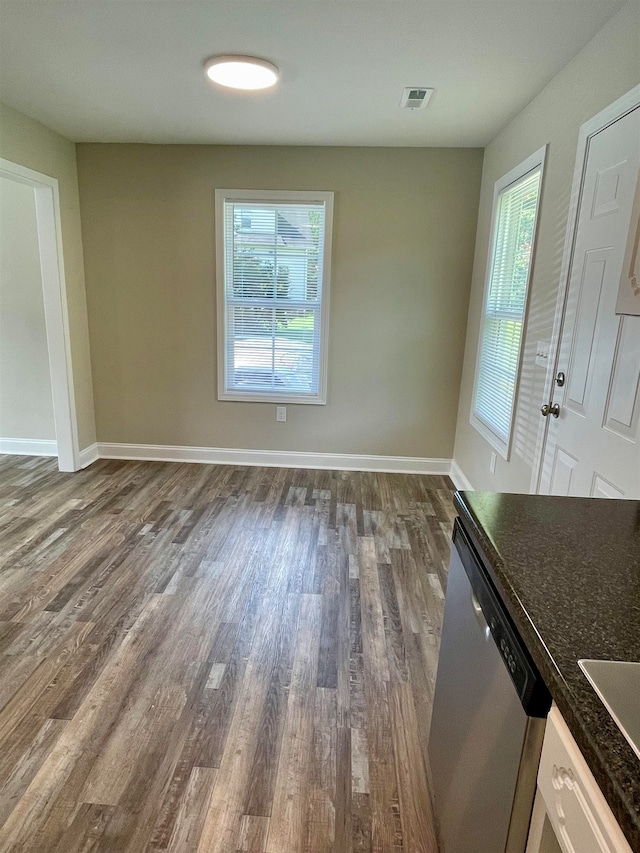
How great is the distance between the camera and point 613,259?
1742mm

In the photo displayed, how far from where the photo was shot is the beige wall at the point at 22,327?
3.74 metres

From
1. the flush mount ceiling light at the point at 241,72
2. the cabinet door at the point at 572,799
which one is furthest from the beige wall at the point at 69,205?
the cabinet door at the point at 572,799

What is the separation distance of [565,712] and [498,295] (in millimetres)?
2890

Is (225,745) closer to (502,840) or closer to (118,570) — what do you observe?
(502,840)

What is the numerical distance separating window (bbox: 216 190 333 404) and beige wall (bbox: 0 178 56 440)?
1.47 meters

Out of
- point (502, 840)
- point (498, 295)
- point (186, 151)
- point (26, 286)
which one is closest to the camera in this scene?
point (502, 840)

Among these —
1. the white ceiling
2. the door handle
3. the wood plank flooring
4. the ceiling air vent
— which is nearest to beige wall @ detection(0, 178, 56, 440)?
the white ceiling

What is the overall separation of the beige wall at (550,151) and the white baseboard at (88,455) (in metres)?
3.16

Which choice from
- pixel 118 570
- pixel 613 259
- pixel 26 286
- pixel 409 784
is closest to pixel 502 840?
pixel 409 784

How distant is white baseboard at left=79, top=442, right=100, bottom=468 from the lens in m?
4.01

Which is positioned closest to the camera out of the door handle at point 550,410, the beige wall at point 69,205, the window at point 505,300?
the door handle at point 550,410

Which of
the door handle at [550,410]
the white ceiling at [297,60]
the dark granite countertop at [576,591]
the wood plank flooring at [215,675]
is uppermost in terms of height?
the white ceiling at [297,60]

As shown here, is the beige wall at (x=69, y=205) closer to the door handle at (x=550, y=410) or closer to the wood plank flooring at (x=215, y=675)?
the wood plank flooring at (x=215, y=675)

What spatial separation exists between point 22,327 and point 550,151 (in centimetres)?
394
